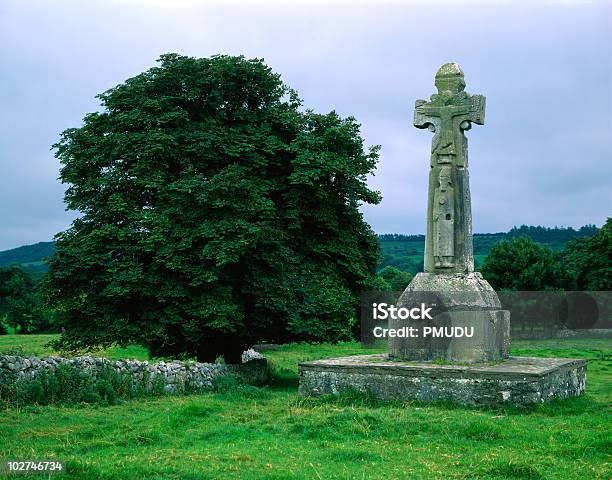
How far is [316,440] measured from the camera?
10.9m

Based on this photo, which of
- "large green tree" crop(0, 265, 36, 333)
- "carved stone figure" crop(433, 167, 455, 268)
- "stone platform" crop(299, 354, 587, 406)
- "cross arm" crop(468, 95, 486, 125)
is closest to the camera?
"stone platform" crop(299, 354, 587, 406)

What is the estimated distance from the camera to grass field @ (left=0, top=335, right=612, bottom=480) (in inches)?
346

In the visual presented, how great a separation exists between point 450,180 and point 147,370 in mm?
8701

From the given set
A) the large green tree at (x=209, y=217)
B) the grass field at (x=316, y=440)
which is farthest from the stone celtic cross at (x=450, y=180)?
the large green tree at (x=209, y=217)

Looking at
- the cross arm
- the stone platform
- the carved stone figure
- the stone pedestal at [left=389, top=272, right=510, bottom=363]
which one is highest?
the cross arm

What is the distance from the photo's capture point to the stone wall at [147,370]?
1541cm

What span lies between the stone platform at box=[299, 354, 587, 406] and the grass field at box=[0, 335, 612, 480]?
Answer: 340 mm

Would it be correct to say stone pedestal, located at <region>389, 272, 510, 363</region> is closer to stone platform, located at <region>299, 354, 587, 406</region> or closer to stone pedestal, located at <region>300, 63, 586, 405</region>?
stone pedestal, located at <region>300, 63, 586, 405</region>

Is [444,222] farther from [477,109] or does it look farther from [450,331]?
[477,109]

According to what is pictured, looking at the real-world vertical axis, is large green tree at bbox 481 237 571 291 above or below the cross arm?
below

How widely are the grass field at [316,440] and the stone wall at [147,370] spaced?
1.63 meters

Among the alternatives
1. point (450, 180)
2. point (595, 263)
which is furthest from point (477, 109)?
point (595, 263)

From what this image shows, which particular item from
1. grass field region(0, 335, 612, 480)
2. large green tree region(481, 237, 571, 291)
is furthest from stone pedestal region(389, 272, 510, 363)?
large green tree region(481, 237, 571, 291)

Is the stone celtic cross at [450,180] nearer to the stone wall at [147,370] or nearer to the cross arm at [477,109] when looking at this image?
the cross arm at [477,109]
